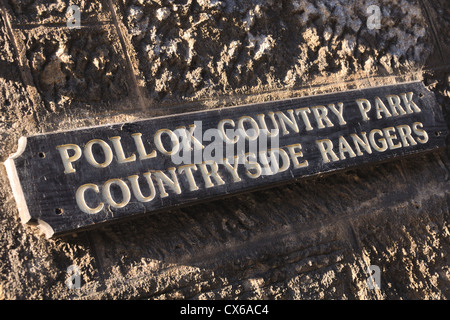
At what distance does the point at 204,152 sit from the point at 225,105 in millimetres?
301

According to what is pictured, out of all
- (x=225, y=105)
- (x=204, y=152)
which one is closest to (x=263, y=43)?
(x=225, y=105)

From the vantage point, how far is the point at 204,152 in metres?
1.68

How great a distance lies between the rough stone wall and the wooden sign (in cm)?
11

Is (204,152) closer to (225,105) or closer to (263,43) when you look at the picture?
(225,105)

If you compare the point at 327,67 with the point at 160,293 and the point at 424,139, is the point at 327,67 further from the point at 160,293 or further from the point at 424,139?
the point at 160,293

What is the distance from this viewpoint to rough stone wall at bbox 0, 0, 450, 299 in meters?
1.58

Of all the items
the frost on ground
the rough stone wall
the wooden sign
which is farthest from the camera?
the frost on ground

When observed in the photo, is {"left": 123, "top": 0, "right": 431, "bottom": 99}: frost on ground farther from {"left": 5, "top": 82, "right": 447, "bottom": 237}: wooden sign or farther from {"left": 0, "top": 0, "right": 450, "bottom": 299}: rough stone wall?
A: {"left": 5, "top": 82, "right": 447, "bottom": 237}: wooden sign

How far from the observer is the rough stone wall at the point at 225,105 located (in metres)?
1.58

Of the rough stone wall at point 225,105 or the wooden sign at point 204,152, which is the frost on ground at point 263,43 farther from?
the wooden sign at point 204,152

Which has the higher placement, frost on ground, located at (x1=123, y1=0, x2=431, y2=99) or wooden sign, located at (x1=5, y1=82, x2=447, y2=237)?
frost on ground, located at (x1=123, y1=0, x2=431, y2=99)

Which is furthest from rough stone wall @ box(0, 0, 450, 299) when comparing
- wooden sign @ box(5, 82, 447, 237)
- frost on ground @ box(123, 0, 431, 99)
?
wooden sign @ box(5, 82, 447, 237)

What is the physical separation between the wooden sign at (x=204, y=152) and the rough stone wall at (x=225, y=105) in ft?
0.35

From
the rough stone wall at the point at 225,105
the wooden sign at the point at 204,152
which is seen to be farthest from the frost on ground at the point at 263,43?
the wooden sign at the point at 204,152
